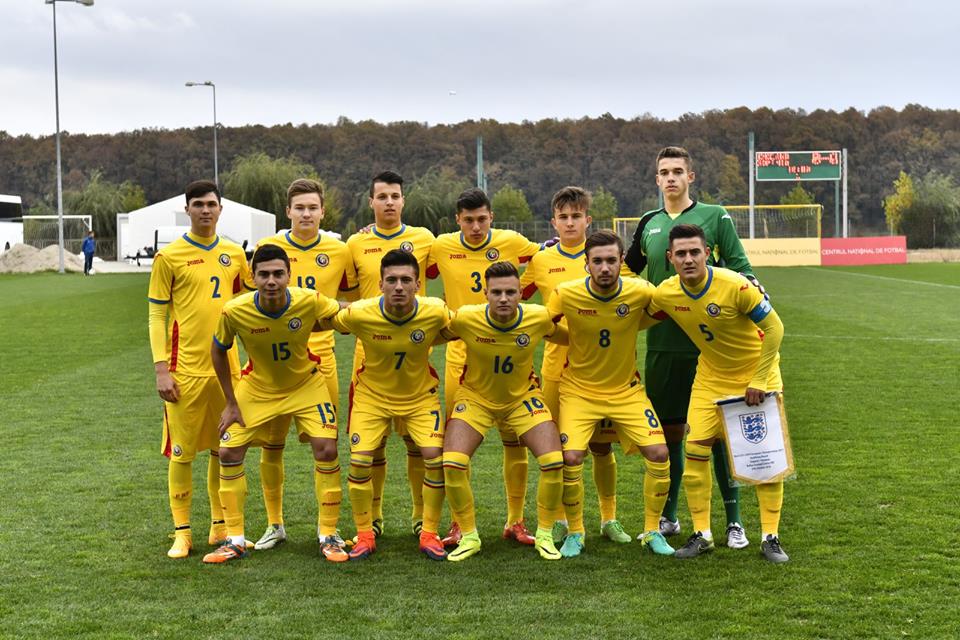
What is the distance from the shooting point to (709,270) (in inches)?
205

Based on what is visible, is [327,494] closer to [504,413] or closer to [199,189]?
[504,413]

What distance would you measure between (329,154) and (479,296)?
280 ft

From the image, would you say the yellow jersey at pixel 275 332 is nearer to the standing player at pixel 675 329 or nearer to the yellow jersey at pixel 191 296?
the yellow jersey at pixel 191 296

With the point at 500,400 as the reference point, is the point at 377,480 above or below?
below

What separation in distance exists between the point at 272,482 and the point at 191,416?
549 mm

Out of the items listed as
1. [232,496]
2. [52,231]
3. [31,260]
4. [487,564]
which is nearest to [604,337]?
[487,564]

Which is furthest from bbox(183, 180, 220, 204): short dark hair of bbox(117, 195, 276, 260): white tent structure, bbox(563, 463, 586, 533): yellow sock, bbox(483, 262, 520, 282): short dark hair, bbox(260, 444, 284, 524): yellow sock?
bbox(117, 195, 276, 260): white tent structure

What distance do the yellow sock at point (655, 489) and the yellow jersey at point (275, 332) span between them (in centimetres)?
180

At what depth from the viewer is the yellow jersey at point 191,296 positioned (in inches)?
216

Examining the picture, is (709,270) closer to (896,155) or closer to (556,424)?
(556,424)

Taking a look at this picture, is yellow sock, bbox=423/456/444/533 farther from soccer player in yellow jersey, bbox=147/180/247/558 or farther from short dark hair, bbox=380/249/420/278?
soccer player in yellow jersey, bbox=147/180/247/558

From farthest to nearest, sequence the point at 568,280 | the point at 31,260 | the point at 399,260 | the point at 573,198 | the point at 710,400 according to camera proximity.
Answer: the point at 31,260, the point at 568,280, the point at 573,198, the point at 710,400, the point at 399,260

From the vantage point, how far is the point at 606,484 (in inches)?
221

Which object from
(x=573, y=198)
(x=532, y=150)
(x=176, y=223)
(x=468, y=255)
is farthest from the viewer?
(x=532, y=150)
